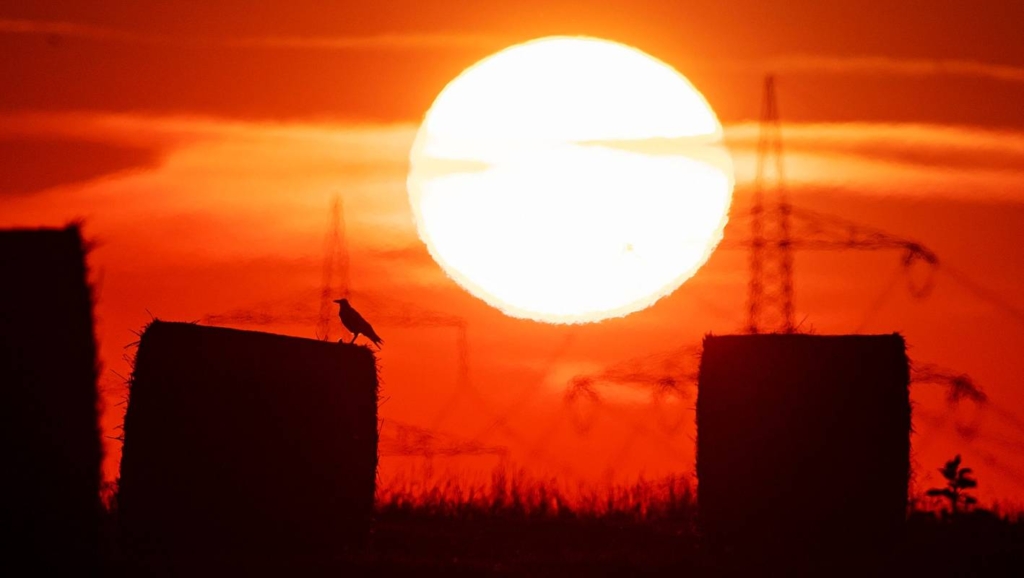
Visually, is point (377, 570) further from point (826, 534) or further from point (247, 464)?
point (826, 534)

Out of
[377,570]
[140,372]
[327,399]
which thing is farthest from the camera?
[327,399]

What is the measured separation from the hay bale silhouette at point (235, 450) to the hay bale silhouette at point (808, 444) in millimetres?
4106

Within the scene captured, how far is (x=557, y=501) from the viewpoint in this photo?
2205cm

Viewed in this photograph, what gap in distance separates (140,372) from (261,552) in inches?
86.6

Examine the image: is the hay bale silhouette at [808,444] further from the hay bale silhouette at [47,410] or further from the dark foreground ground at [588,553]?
the hay bale silhouette at [47,410]

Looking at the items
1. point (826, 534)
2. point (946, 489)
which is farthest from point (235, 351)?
point (946, 489)

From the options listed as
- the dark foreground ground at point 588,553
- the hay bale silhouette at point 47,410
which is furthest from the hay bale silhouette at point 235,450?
the hay bale silhouette at point 47,410

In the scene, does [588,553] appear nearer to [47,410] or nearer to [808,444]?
[808,444]

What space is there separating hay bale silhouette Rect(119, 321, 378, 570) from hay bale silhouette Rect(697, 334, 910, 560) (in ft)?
13.5

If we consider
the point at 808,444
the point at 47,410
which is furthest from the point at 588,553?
the point at 47,410

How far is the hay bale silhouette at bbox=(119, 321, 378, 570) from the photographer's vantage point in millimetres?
17281

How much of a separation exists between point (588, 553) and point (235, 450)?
366 centimetres

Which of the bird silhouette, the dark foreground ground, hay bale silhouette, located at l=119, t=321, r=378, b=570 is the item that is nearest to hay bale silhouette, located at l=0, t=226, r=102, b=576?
the dark foreground ground

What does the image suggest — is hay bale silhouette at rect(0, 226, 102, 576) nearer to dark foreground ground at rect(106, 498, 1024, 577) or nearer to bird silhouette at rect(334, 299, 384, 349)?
→ dark foreground ground at rect(106, 498, 1024, 577)
